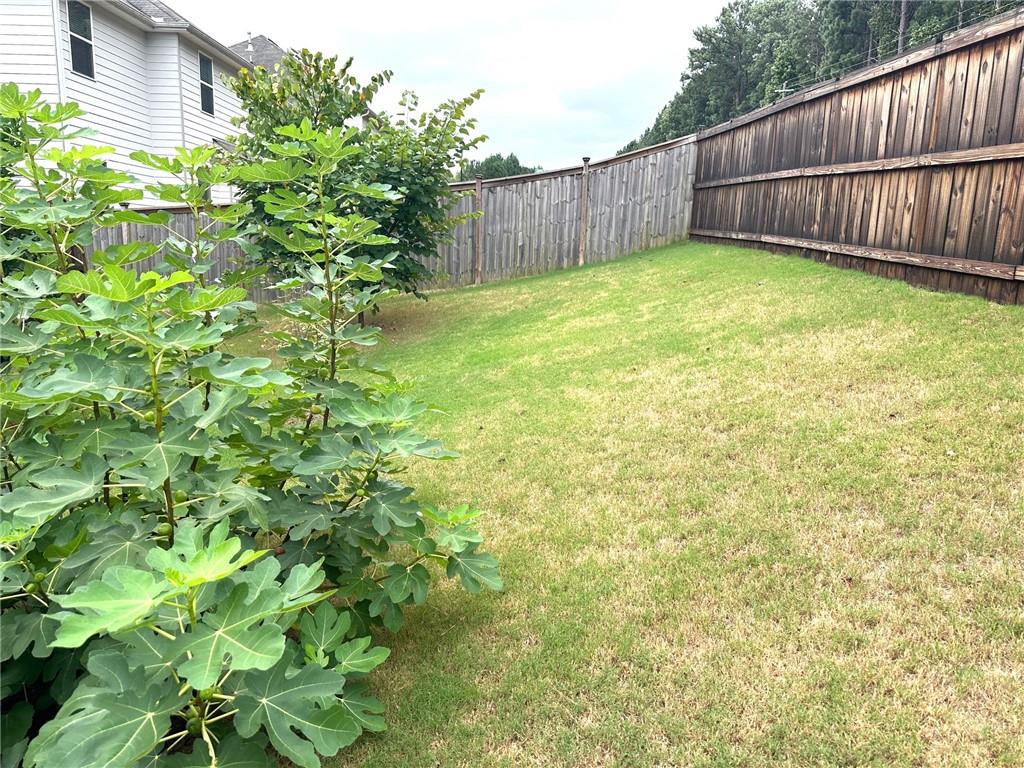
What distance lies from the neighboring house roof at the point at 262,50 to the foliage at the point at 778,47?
22.8 meters

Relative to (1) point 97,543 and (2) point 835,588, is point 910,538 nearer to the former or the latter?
(2) point 835,588

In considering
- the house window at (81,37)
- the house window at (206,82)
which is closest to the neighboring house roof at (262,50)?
the house window at (206,82)

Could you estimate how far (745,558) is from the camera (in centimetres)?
262

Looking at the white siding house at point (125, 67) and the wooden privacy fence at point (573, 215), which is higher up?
the white siding house at point (125, 67)

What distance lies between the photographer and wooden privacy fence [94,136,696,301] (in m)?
10.9

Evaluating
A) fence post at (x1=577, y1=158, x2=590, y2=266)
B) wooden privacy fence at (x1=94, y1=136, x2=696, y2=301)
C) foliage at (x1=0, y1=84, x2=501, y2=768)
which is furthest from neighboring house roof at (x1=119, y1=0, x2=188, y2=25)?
foliage at (x1=0, y1=84, x2=501, y2=768)

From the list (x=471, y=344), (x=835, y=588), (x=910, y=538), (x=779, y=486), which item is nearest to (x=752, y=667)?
(x=835, y=588)

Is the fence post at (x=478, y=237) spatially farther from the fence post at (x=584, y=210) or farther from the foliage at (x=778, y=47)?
the foliage at (x=778, y=47)

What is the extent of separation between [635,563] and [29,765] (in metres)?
2.01

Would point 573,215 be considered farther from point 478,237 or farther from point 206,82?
point 206,82

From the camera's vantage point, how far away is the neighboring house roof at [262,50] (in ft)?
61.5

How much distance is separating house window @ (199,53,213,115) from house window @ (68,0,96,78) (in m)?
2.84

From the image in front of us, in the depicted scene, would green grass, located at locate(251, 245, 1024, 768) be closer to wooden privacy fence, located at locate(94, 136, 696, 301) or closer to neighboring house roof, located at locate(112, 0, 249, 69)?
wooden privacy fence, located at locate(94, 136, 696, 301)

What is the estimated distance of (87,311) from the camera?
1.67 metres
